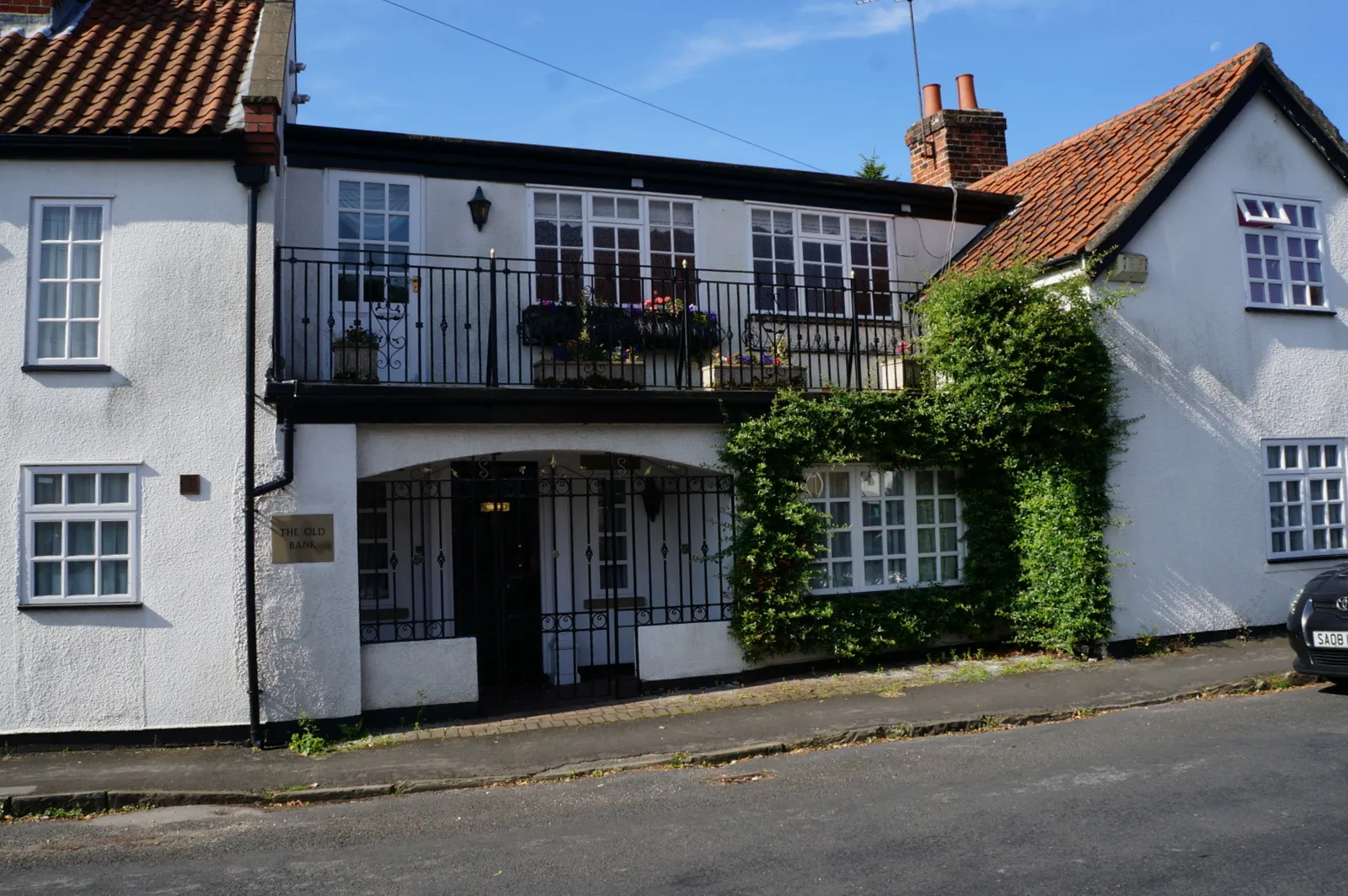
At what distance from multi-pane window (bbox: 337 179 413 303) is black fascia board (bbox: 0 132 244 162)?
1.97 m

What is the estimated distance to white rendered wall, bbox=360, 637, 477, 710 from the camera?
9.21 meters

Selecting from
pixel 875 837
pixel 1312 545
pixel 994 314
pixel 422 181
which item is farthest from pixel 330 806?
pixel 1312 545

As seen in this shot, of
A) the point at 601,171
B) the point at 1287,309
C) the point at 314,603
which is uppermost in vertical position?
the point at 601,171

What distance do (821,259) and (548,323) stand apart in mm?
3948

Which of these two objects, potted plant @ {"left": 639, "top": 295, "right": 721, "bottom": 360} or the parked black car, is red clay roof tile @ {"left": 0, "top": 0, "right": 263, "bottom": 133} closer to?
potted plant @ {"left": 639, "top": 295, "right": 721, "bottom": 360}

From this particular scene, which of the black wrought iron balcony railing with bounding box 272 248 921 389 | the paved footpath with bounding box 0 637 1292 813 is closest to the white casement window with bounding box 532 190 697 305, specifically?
the black wrought iron balcony railing with bounding box 272 248 921 389

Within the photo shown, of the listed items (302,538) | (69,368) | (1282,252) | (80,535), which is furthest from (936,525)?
(69,368)

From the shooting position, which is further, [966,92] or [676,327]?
[966,92]

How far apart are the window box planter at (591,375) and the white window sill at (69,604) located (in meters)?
4.16

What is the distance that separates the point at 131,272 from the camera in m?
9.01

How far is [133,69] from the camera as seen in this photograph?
1027 cm

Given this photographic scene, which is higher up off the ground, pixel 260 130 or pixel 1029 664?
pixel 260 130

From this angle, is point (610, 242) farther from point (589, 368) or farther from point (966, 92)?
point (966, 92)

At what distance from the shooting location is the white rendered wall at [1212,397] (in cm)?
1129
